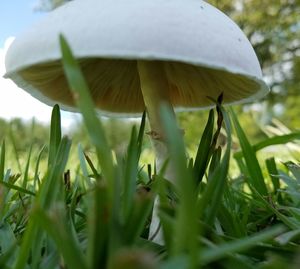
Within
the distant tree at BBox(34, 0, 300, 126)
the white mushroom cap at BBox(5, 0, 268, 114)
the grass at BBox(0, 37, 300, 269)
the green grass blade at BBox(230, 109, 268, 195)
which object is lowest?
the grass at BBox(0, 37, 300, 269)

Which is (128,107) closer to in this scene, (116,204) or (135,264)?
(116,204)

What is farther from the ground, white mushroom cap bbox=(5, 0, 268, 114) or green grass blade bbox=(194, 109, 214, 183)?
white mushroom cap bbox=(5, 0, 268, 114)

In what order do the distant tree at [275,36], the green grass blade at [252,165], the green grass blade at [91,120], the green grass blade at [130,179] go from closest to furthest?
the green grass blade at [91,120]
the green grass blade at [130,179]
the green grass blade at [252,165]
the distant tree at [275,36]

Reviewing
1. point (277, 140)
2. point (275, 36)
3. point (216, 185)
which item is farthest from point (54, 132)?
point (275, 36)

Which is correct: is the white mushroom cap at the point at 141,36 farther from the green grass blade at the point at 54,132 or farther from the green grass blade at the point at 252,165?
the green grass blade at the point at 252,165

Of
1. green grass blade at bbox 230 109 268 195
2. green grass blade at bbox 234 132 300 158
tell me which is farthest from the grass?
green grass blade at bbox 234 132 300 158

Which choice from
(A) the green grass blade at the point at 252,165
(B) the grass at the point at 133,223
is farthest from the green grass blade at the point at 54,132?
(A) the green grass blade at the point at 252,165

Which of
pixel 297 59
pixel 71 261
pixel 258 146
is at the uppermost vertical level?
pixel 297 59

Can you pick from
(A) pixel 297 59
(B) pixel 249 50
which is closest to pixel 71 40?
(B) pixel 249 50

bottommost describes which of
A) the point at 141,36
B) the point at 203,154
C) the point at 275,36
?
the point at 203,154

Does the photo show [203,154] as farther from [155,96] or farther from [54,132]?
[54,132]

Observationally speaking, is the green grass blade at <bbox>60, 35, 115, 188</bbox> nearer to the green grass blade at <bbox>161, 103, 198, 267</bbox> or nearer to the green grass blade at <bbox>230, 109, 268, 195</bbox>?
the green grass blade at <bbox>161, 103, 198, 267</bbox>
